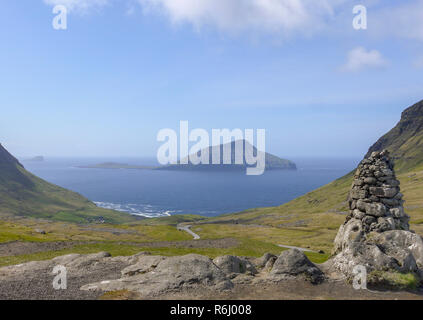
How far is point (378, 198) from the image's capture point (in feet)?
112

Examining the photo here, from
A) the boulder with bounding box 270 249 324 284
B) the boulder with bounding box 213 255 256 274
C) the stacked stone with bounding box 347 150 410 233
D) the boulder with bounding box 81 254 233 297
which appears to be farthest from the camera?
the stacked stone with bounding box 347 150 410 233

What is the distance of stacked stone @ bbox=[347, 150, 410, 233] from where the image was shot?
33125 mm

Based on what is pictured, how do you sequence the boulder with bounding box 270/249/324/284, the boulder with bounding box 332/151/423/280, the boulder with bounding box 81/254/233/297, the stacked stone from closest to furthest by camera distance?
1. the boulder with bounding box 81/254/233/297
2. the boulder with bounding box 270/249/324/284
3. the boulder with bounding box 332/151/423/280
4. the stacked stone

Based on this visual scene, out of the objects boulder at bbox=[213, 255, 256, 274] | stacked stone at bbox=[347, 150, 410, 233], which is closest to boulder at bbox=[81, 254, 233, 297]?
boulder at bbox=[213, 255, 256, 274]

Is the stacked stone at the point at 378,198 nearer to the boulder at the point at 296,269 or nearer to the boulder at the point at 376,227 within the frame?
the boulder at the point at 376,227

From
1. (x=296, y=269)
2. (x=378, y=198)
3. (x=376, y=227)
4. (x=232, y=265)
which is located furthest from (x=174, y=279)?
(x=378, y=198)

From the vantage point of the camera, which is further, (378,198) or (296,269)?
(378,198)

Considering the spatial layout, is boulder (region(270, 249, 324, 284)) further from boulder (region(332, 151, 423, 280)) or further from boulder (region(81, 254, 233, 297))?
boulder (region(81, 254, 233, 297))

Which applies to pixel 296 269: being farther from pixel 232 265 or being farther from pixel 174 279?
pixel 174 279

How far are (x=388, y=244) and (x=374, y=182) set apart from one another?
10.5 meters

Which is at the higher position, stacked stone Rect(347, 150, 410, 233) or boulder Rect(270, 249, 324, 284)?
stacked stone Rect(347, 150, 410, 233)

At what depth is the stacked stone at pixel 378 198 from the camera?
33.1 metres
